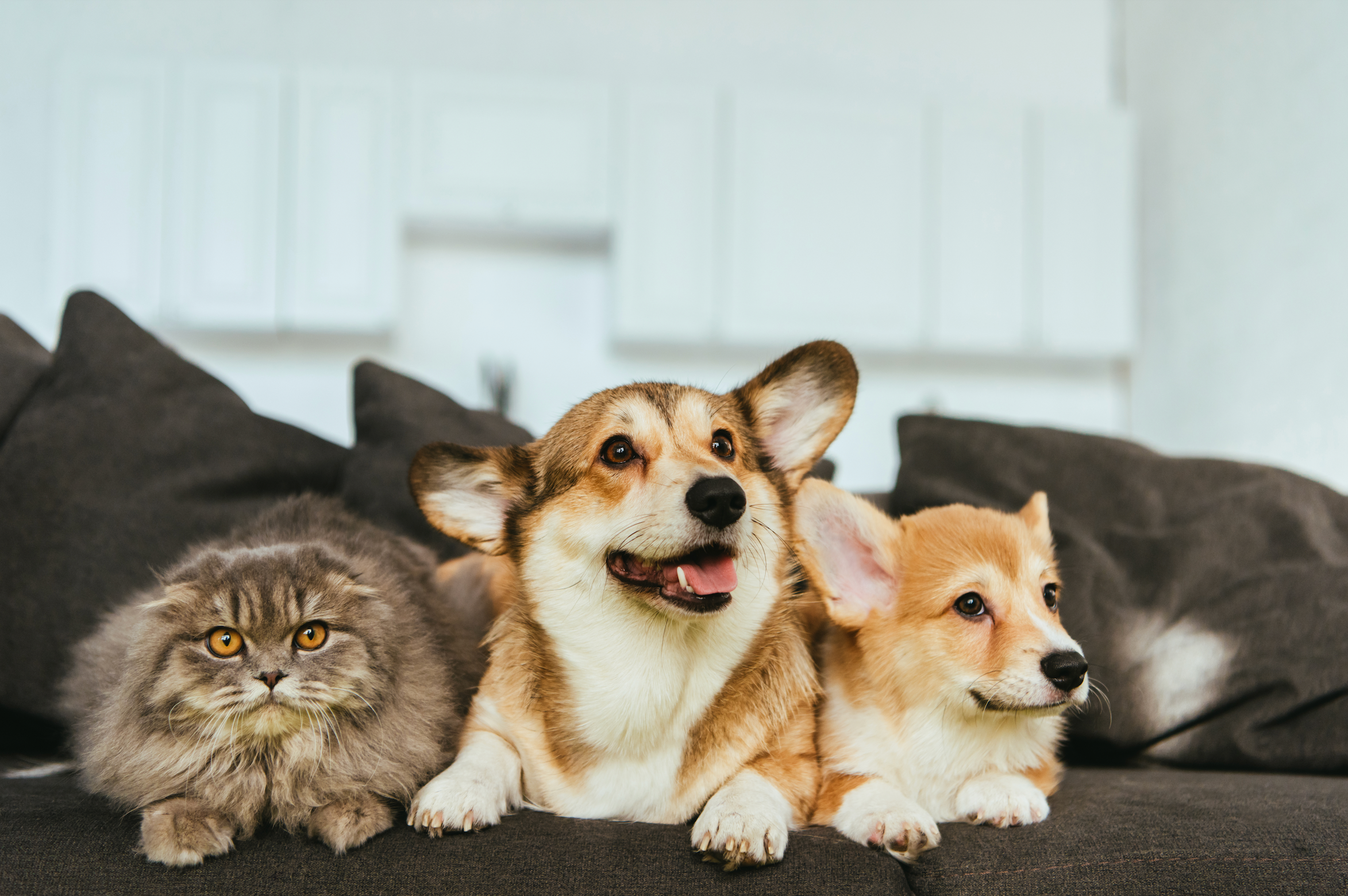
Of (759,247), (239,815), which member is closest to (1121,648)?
(239,815)

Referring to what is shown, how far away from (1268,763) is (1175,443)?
14.0 ft

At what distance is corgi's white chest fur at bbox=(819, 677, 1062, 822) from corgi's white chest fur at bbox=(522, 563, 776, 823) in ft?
0.85

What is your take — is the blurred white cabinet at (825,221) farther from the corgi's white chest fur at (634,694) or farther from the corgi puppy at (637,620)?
the corgi's white chest fur at (634,694)

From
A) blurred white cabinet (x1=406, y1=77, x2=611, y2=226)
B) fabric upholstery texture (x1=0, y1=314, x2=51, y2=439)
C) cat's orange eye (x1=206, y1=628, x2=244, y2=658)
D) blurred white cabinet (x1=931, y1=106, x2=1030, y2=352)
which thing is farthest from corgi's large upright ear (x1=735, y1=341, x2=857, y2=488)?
blurred white cabinet (x1=931, y1=106, x2=1030, y2=352)

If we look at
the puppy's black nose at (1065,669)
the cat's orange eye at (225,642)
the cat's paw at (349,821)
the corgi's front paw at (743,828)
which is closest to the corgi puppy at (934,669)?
the puppy's black nose at (1065,669)

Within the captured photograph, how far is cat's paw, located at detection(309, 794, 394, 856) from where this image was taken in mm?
1059

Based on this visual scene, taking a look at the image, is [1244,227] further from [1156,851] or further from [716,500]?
[716,500]

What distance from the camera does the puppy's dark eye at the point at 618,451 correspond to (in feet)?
4.34

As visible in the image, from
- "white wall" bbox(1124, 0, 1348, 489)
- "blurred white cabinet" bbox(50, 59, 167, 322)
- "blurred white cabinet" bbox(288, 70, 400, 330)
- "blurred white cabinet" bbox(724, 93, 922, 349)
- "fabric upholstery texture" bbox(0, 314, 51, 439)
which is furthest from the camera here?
"blurred white cabinet" bbox(724, 93, 922, 349)

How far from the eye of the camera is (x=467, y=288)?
17.6 ft

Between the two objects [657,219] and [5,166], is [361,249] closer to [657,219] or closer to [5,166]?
[657,219]

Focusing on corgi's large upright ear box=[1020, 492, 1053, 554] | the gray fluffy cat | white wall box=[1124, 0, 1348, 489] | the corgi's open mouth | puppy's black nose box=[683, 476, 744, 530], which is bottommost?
the gray fluffy cat

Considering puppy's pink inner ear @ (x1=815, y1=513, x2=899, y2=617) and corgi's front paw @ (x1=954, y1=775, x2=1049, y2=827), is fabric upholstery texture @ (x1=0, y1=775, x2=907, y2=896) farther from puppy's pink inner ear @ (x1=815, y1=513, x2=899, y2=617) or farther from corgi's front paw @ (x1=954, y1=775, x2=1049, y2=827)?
puppy's pink inner ear @ (x1=815, y1=513, x2=899, y2=617)

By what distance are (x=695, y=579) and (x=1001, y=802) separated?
566 mm
